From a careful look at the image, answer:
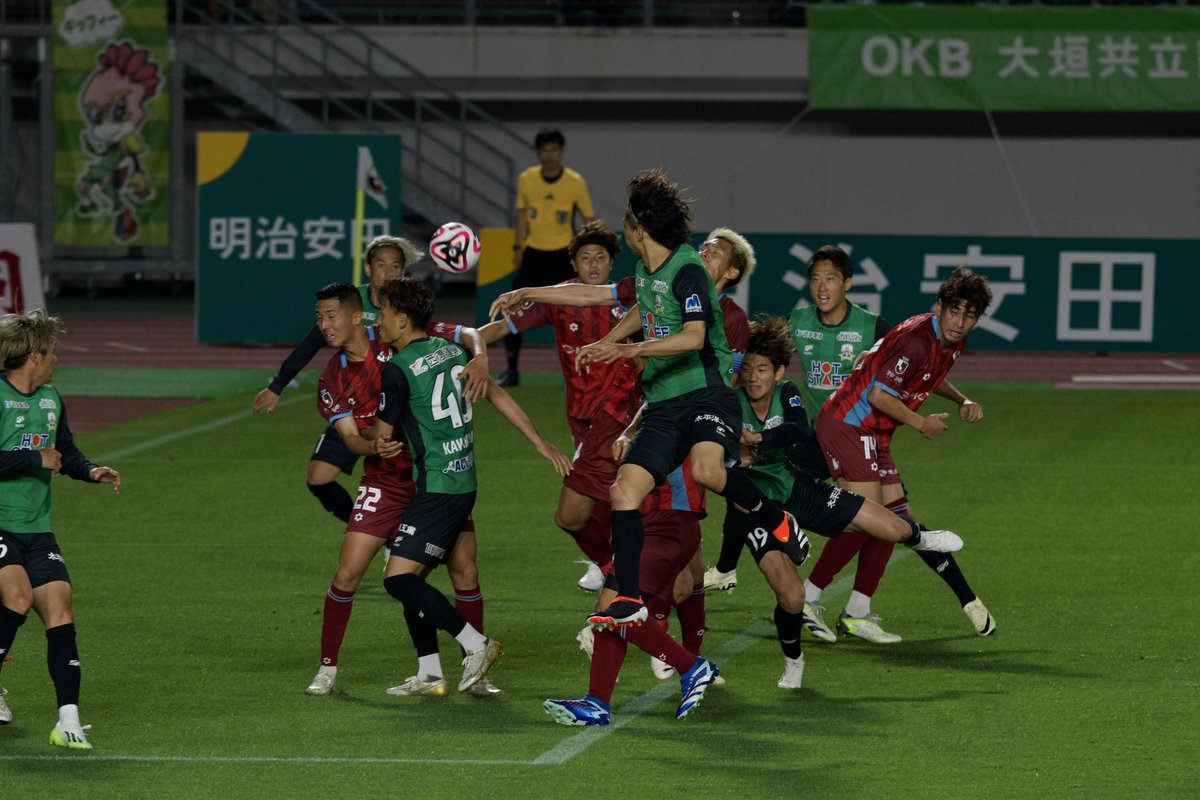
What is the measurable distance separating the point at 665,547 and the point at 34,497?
2.40 metres

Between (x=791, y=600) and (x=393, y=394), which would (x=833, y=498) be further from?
(x=393, y=394)

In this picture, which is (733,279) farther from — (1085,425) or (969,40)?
(969,40)

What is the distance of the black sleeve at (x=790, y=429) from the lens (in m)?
8.37

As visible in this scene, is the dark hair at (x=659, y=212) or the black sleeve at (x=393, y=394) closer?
the dark hair at (x=659, y=212)

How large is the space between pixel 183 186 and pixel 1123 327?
15284 millimetres

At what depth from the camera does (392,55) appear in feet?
92.6

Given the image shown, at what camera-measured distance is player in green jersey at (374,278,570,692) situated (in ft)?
24.9

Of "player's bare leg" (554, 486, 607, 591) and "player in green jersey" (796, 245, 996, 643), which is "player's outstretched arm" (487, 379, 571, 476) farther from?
"player in green jersey" (796, 245, 996, 643)

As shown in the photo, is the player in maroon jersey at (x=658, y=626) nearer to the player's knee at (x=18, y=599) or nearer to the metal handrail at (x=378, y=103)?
the player's knee at (x=18, y=599)

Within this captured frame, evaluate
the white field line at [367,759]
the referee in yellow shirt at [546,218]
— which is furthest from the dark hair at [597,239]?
the referee in yellow shirt at [546,218]

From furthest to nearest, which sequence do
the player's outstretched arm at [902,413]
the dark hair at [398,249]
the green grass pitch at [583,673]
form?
the dark hair at [398,249] < the player's outstretched arm at [902,413] < the green grass pitch at [583,673]

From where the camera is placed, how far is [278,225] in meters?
22.0

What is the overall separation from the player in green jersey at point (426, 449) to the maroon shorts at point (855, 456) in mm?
1744

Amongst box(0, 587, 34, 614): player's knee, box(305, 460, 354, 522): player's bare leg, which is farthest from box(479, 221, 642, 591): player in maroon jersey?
box(0, 587, 34, 614): player's knee
